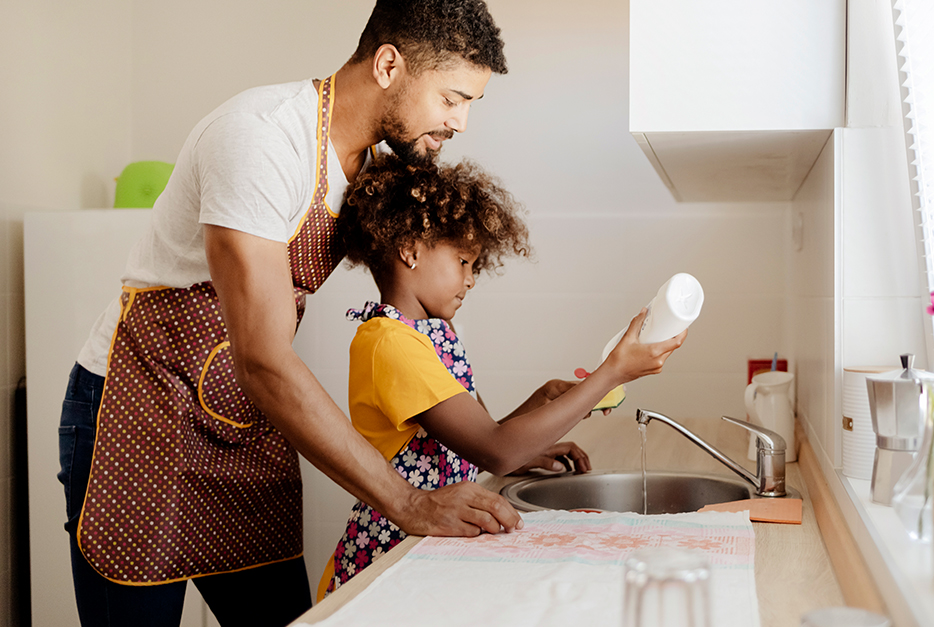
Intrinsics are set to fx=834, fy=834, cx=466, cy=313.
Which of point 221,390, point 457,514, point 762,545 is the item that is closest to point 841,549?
point 762,545

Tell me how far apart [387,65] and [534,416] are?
20.3 inches

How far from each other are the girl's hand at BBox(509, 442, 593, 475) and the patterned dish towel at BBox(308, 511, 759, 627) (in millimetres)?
376

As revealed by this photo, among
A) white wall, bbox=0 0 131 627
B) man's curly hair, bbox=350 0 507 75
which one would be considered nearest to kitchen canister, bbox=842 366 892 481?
man's curly hair, bbox=350 0 507 75

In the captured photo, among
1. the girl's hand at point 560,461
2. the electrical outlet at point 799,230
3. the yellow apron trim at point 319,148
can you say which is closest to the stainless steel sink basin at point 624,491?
the girl's hand at point 560,461

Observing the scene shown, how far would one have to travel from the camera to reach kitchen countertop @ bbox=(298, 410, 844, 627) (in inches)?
30.0

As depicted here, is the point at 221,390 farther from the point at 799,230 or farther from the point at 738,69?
the point at 799,230

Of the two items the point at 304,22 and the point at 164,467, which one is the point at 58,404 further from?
the point at 304,22

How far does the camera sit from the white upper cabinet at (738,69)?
42.0 inches

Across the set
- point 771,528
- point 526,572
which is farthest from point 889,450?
point 526,572

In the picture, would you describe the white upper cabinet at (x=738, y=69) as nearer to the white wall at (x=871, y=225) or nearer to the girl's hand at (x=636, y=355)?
the white wall at (x=871, y=225)

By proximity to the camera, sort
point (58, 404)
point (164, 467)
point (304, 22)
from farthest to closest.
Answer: point (304, 22) < point (58, 404) < point (164, 467)

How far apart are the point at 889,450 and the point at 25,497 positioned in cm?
213

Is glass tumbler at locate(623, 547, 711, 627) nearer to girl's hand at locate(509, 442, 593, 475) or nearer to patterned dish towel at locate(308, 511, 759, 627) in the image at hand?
patterned dish towel at locate(308, 511, 759, 627)

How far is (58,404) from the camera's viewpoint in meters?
2.06
